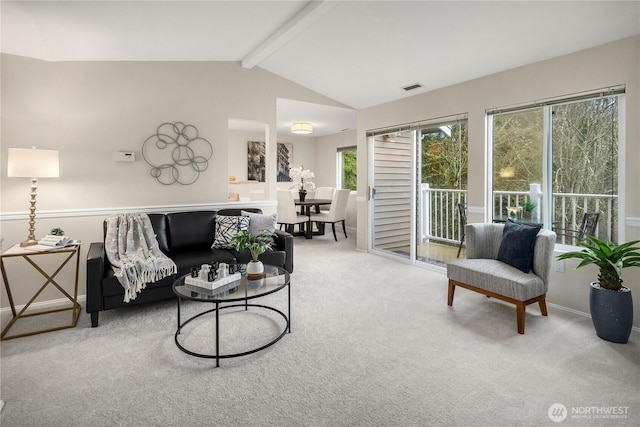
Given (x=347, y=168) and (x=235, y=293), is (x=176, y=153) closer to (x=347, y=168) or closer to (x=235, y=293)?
(x=235, y=293)

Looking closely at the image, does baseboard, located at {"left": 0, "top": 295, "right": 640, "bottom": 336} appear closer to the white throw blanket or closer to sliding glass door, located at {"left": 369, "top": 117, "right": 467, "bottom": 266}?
the white throw blanket

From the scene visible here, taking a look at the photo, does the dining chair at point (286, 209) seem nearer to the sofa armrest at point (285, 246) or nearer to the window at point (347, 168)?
the window at point (347, 168)

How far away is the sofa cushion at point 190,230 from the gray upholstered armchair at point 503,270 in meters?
2.58

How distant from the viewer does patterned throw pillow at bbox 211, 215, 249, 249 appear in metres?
3.76

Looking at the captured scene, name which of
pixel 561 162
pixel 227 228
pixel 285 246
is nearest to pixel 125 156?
pixel 227 228

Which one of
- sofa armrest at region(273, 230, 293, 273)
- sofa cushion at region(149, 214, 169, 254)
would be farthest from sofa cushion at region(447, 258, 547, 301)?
sofa cushion at region(149, 214, 169, 254)

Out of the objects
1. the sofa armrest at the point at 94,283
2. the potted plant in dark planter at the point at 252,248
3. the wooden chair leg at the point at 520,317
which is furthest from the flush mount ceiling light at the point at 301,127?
the wooden chair leg at the point at 520,317

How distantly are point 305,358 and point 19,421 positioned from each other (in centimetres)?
151

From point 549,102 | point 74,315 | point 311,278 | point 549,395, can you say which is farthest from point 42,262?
point 549,102

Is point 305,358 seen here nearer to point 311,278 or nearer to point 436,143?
point 311,278

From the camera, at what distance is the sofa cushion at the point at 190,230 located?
3.71 metres

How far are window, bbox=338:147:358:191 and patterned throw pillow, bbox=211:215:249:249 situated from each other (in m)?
→ 4.48

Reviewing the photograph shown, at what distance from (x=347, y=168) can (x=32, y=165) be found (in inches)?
242

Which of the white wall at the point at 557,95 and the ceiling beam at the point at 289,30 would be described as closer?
the white wall at the point at 557,95
